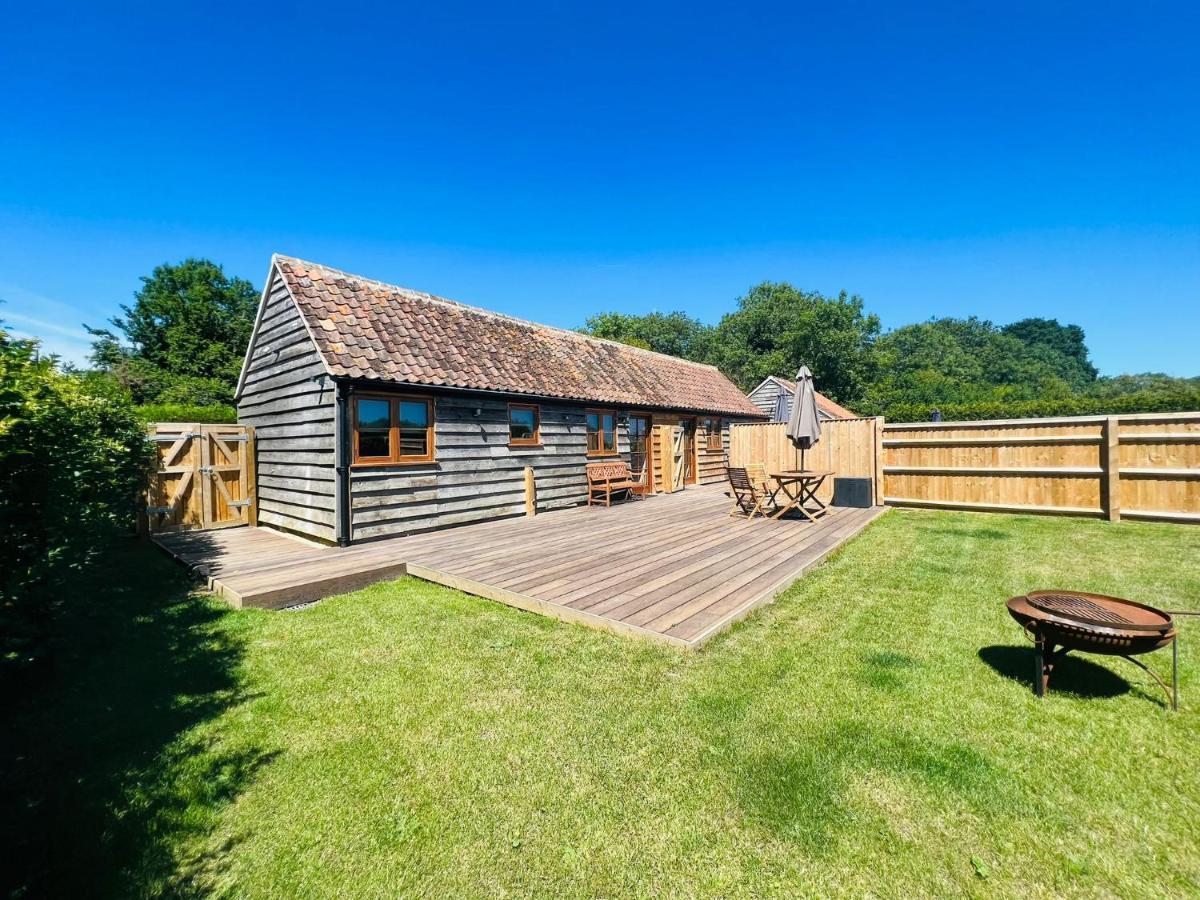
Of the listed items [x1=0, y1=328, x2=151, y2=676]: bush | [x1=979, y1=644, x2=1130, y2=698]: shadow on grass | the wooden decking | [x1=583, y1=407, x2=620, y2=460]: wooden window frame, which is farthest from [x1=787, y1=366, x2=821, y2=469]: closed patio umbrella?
[x1=0, y1=328, x2=151, y2=676]: bush

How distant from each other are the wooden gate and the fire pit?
500 inches

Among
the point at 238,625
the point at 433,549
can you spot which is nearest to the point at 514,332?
the point at 433,549

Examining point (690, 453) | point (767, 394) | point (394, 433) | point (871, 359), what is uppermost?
point (871, 359)

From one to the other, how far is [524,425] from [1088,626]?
29.8 ft

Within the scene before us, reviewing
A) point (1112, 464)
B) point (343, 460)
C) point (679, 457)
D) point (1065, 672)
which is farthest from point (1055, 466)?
point (343, 460)

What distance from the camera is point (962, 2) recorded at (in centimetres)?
1050

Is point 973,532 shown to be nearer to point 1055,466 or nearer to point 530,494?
point 1055,466

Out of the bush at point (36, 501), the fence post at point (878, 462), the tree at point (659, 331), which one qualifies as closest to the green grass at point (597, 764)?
the bush at point (36, 501)

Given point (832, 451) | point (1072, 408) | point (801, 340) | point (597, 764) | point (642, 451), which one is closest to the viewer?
point (597, 764)

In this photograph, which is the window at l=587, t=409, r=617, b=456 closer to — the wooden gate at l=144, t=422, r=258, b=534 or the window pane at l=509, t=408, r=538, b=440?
the window pane at l=509, t=408, r=538, b=440

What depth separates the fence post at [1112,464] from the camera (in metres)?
8.77

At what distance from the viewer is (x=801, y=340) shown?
37781mm

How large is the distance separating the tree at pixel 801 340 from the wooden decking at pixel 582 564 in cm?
3176

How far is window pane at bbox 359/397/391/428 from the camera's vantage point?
8.01 meters
